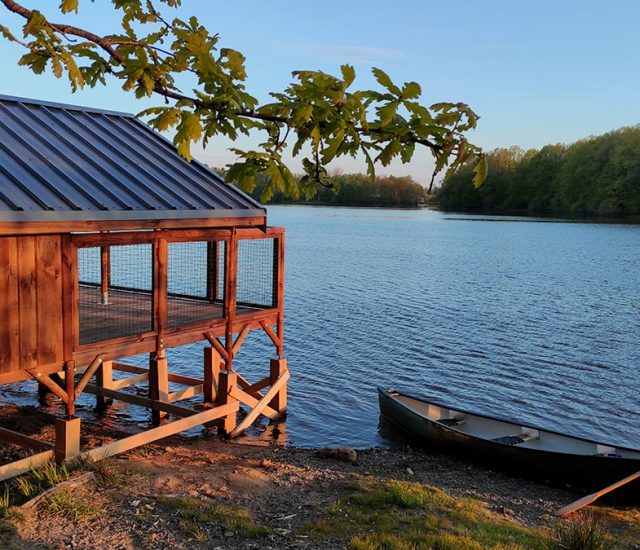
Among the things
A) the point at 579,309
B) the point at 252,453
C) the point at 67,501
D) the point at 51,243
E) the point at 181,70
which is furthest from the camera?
the point at 579,309

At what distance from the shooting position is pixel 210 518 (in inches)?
347

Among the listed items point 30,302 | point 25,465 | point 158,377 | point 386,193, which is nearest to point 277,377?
point 158,377

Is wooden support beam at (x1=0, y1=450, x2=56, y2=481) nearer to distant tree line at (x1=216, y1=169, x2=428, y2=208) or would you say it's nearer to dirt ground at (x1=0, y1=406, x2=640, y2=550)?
dirt ground at (x1=0, y1=406, x2=640, y2=550)

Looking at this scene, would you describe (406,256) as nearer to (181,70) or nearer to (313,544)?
(313,544)

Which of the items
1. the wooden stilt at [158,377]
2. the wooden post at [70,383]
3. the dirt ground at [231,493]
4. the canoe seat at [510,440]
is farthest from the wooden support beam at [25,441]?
the canoe seat at [510,440]

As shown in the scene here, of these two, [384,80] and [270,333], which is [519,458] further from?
[384,80]

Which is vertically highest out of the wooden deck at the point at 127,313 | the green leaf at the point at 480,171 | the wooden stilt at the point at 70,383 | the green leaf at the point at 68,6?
the green leaf at the point at 68,6

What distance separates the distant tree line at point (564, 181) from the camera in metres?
110

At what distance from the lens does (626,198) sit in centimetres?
10856

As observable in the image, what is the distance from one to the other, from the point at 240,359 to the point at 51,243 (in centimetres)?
1318

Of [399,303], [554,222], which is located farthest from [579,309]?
[554,222]

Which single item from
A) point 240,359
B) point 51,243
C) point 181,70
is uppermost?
point 181,70

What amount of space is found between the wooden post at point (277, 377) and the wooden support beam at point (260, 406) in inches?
5.7

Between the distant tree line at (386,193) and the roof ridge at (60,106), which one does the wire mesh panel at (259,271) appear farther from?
the distant tree line at (386,193)
